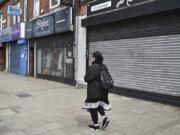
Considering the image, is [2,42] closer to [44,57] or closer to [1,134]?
[44,57]

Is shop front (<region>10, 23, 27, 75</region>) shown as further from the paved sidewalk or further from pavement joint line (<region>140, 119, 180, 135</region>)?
pavement joint line (<region>140, 119, 180, 135</region>)

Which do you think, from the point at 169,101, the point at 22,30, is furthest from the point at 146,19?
the point at 22,30

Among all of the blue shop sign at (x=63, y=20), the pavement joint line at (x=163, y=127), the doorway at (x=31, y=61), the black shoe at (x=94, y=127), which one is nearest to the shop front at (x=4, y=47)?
the doorway at (x=31, y=61)

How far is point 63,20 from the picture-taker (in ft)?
44.6

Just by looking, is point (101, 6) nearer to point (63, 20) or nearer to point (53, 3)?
point (63, 20)

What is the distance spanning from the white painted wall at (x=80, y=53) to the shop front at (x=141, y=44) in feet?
3.07

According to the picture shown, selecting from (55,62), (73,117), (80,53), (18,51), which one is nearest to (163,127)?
(73,117)

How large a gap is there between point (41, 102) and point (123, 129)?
3989 millimetres

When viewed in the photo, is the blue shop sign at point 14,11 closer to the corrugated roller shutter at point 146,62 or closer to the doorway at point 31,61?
the doorway at point 31,61

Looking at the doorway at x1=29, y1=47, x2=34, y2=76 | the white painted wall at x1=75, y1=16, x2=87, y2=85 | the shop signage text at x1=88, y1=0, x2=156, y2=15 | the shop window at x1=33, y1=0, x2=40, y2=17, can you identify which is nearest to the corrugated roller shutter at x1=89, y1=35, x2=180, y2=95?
the shop signage text at x1=88, y1=0, x2=156, y2=15

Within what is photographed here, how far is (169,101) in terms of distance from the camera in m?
8.24

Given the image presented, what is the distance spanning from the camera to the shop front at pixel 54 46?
13.5 meters

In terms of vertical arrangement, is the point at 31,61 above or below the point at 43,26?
below

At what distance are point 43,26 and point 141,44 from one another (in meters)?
8.30
